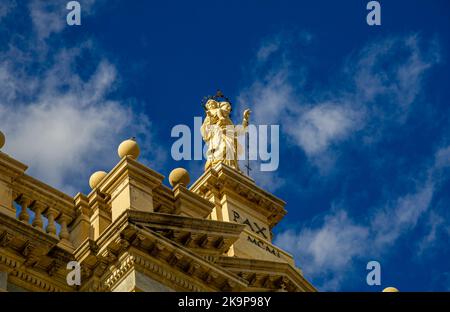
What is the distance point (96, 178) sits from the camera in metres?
32.3

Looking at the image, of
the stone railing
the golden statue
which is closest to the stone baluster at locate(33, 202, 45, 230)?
the stone railing

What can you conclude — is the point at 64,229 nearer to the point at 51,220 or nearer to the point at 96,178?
the point at 51,220

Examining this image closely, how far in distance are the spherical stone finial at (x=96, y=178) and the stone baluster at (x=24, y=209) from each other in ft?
6.81

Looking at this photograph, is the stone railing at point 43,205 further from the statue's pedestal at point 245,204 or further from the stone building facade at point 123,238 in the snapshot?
the statue's pedestal at point 245,204

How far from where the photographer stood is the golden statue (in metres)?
40.9

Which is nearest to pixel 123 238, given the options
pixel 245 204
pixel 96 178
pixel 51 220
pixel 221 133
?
pixel 51 220

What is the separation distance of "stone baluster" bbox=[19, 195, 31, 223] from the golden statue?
34.3 feet

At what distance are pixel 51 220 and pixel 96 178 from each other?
2102mm

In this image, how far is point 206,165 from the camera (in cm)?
4069

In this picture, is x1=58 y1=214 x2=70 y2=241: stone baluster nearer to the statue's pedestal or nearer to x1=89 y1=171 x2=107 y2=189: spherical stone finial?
x1=89 y1=171 x2=107 y2=189: spherical stone finial

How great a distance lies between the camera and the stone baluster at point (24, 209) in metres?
30.0

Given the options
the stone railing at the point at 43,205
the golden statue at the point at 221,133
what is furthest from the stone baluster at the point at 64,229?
the golden statue at the point at 221,133
